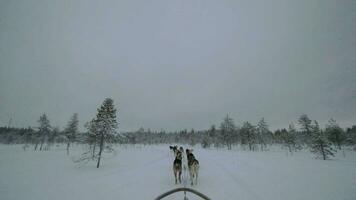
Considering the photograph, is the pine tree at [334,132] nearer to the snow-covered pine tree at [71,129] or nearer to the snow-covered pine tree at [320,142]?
the snow-covered pine tree at [320,142]

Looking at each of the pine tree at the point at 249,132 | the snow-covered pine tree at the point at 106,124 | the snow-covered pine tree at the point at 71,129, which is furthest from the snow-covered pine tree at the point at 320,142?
the snow-covered pine tree at the point at 71,129

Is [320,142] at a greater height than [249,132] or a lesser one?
lesser

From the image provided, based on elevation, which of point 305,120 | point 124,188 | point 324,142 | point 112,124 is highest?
point 305,120

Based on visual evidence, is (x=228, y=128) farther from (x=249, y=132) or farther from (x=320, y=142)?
(x=320, y=142)

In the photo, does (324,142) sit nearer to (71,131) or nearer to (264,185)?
(264,185)

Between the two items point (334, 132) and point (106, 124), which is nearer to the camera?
point (106, 124)

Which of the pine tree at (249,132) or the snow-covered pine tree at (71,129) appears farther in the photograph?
the pine tree at (249,132)

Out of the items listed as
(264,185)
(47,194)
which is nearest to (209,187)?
(264,185)

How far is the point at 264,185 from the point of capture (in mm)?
9750

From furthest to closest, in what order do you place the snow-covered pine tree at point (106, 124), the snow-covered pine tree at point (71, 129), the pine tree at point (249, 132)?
1. the pine tree at point (249, 132)
2. the snow-covered pine tree at point (71, 129)
3. the snow-covered pine tree at point (106, 124)

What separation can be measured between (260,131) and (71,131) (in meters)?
75.5

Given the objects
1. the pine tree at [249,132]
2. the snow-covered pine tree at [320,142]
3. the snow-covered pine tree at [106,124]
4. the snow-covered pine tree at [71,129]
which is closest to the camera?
the snow-covered pine tree at [106,124]

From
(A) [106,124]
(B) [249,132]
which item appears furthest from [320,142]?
(A) [106,124]

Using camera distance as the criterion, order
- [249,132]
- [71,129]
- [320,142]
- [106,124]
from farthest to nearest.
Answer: [249,132]
[71,129]
[320,142]
[106,124]
